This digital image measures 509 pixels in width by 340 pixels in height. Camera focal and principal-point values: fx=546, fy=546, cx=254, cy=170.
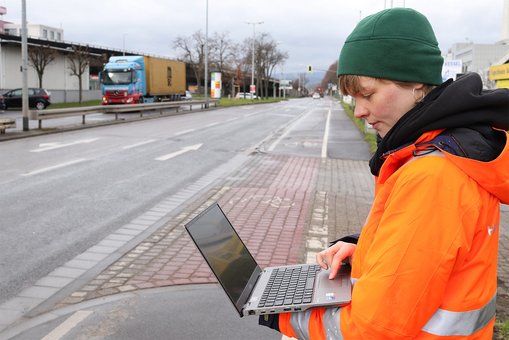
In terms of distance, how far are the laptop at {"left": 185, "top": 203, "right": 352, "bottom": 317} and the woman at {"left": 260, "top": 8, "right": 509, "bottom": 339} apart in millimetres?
82

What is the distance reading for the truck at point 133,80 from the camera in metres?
35.7

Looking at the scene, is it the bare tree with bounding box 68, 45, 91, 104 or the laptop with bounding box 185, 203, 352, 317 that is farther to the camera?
the bare tree with bounding box 68, 45, 91, 104

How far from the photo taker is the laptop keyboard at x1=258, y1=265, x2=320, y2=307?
172 cm

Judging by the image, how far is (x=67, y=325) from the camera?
400 centimetres

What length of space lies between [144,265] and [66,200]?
11.8 feet

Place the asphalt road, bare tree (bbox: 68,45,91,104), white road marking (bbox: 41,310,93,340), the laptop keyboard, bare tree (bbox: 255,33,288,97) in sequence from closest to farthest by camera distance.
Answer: the laptop keyboard → white road marking (bbox: 41,310,93,340) → the asphalt road → bare tree (bbox: 68,45,91,104) → bare tree (bbox: 255,33,288,97)

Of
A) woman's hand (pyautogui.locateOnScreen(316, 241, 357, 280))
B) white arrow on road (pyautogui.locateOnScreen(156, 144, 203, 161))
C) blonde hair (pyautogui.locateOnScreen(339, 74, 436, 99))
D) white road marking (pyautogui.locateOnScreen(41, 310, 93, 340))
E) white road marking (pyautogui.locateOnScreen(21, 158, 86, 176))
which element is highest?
blonde hair (pyautogui.locateOnScreen(339, 74, 436, 99))

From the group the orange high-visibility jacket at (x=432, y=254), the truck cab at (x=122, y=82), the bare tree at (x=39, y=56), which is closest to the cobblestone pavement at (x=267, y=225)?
the orange high-visibility jacket at (x=432, y=254)

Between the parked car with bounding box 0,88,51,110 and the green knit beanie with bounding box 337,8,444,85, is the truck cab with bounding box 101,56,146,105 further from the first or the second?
the green knit beanie with bounding box 337,8,444,85

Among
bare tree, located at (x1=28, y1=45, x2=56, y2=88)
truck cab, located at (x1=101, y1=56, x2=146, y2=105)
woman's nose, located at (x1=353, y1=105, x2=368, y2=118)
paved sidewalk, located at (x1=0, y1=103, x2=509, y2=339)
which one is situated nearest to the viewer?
woman's nose, located at (x1=353, y1=105, x2=368, y2=118)

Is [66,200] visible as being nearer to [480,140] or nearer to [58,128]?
[480,140]

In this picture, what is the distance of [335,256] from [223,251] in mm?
432

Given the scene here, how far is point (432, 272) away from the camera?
1301 mm

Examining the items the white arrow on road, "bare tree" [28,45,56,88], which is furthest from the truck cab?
the white arrow on road
